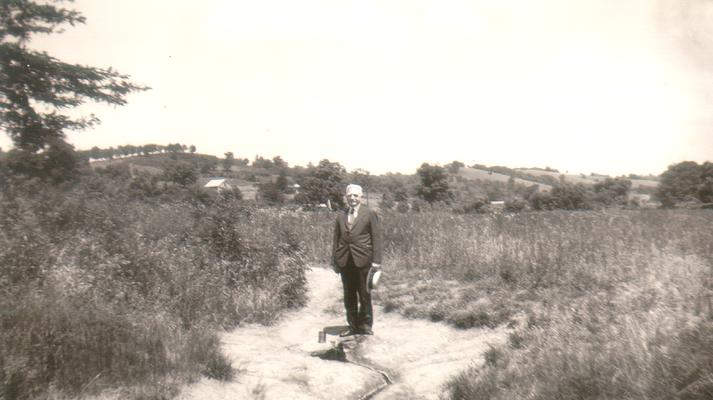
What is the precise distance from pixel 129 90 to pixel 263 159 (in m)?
110

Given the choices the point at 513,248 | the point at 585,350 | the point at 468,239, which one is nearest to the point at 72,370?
the point at 585,350

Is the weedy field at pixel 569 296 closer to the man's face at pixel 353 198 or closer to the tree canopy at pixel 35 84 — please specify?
the man's face at pixel 353 198

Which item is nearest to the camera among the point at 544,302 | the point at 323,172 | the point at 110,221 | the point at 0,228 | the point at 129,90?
the point at 0,228

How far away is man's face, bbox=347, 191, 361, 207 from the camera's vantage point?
22.7 ft

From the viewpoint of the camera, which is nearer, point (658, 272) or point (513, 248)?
point (658, 272)

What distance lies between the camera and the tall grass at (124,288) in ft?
14.1

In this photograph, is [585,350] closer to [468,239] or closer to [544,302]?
[544,302]

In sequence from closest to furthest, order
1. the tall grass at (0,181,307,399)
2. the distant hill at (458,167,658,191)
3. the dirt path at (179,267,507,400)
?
the tall grass at (0,181,307,399) < the dirt path at (179,267,507,400) < the distant hill at (458,167,658,191)

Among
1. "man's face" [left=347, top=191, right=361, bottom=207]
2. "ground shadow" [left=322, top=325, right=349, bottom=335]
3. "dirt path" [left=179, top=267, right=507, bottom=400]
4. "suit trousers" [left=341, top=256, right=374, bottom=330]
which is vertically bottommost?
"ground shadow" [left=322, top=325, right=349, bottom=335]

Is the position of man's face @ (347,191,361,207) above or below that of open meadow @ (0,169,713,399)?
above

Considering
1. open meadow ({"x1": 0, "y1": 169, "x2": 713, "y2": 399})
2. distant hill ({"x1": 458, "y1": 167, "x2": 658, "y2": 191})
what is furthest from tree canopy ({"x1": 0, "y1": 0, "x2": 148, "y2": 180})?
distant hill ({"x1": 458, "y1": 167, "x2": 658, "y2": 191})

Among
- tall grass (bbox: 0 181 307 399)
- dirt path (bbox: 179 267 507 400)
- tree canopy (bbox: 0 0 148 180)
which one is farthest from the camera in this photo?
tree canopy (bbox: 0 0 148 180)

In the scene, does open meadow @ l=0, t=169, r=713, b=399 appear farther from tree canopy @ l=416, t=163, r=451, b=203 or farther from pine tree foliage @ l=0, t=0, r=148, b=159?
tree canopy @ l=416, t=163, r=451, b=203

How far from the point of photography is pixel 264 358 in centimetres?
620
